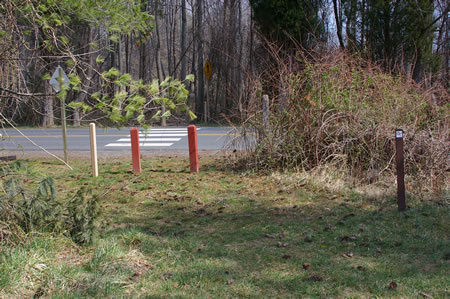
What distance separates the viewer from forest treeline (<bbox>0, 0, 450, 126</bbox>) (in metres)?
4.75

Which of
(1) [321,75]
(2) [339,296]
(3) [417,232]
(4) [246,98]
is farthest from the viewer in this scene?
(4) [246,98]

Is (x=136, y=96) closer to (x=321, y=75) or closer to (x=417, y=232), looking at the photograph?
(x=417, y=232)

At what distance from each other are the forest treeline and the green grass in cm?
116

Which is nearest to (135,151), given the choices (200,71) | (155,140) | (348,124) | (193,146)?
(193,146)

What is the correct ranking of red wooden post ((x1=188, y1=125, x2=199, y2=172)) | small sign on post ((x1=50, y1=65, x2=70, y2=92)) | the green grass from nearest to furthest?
the green grass
small sign on post ((x1=50, y1=65, x2=70, y2=92))
red wooden post ((x1=188, y1=125, x2=199, y2=172))

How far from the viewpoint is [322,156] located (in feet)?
26.6

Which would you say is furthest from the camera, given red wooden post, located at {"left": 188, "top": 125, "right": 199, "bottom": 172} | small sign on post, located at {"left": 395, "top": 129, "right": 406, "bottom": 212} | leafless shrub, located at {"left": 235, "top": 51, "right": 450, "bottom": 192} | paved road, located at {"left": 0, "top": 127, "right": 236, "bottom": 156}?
paved road, located at {"left": 0, "top": 127, "right": 236, "bottom": 156}

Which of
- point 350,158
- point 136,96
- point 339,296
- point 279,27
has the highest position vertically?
point 279,27

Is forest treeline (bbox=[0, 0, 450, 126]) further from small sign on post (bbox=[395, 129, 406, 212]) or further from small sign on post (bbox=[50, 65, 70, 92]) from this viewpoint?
small sign on post (bbox=[395, 129, 406, 212])

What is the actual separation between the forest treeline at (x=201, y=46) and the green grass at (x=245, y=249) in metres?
1.16

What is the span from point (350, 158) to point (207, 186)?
8.34 feet

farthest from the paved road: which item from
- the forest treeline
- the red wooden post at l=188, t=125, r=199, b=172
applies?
the red wooden post at l=188, t=125, r=199, b=172

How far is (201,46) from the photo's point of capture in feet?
97.1

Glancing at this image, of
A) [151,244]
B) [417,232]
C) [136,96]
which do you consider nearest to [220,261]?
[151,244]
